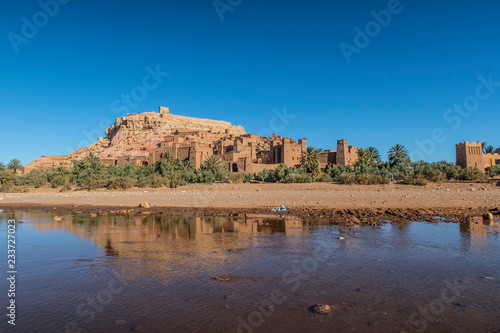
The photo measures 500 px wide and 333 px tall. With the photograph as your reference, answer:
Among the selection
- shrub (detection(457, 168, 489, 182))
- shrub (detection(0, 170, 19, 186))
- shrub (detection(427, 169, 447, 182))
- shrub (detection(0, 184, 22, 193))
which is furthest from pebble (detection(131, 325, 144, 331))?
shrub (detection(0, 170, 19, 186))

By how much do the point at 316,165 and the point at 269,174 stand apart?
699cm

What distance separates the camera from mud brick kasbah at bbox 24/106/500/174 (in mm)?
53666

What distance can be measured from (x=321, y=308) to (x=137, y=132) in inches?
4161

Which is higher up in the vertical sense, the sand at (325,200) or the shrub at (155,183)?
the shrub at (155,183)

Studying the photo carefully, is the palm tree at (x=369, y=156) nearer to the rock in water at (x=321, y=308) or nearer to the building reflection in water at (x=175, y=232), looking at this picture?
the building reflection in water at (x=175, y=232)

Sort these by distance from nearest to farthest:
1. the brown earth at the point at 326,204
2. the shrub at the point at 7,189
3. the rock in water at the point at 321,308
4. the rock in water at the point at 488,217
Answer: the rock in water at the point at 321,308 < the rock in water at the point at 488,217 < the brown earth at the point at 326,204 < the shrub at the point at 7,189

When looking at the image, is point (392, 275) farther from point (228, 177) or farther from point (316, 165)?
point (316, 165)

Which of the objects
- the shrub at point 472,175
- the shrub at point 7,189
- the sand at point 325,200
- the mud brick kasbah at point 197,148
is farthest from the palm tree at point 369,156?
the shrub at point 7,189

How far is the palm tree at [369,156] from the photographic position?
2019 inches

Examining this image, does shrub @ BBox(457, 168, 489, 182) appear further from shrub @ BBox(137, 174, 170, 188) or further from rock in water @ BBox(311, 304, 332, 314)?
rock in water @ BBox(311, 304, 332, 314)

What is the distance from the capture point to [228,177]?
129 feet

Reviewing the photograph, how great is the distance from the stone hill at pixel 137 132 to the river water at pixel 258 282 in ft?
254

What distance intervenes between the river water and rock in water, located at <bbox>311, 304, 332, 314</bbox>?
0.07 m

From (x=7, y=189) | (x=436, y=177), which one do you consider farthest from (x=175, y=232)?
(x=7, y=189)
